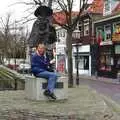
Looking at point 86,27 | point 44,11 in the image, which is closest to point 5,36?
point 86,27

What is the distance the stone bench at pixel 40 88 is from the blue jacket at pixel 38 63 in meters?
0.24

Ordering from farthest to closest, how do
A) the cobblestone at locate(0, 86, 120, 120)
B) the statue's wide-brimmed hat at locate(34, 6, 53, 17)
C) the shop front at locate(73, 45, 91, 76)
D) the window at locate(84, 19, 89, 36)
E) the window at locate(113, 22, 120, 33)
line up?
the window at locate(84, 19, 89, 36)
the shop front at locate(73, 45, 91, 76)
the window at locate(113, 22, 120, 33)
the statue's wide-brimmed hat at locate(34, 6, 53, 17)
the cobblestone at locate(0, 86, 120, 120)

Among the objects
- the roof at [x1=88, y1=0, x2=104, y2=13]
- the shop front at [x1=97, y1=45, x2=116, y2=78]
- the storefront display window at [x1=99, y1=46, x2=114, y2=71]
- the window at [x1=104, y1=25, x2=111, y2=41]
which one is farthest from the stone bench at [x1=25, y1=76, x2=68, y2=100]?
the window at [x1=104, y1=25, x2=111, y2=41]

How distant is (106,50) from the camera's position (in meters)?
55.7

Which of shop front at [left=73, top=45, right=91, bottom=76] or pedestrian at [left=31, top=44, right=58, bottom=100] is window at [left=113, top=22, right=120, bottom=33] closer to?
shop front at [left=73, top=45, right=91, bottom=76]

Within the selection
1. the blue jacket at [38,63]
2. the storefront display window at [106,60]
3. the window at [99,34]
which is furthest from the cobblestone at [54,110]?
the window at [99,34]

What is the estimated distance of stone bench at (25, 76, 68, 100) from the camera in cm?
1267

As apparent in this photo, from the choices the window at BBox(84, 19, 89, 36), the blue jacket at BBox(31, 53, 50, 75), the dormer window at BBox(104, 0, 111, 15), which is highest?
the dormer window at BBox(104, 0, 111, 15)

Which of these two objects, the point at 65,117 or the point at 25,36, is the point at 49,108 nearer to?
the point at 65,117

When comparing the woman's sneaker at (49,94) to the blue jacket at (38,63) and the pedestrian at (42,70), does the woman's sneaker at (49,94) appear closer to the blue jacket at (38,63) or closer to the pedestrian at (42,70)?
the pedestrian at (42,70)

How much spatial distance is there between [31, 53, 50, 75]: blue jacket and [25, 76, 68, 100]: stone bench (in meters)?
0.24

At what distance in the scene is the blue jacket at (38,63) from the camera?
1255 cm

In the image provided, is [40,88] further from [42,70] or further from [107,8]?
[107,8]

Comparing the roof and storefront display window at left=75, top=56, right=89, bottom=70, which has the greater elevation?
the roof
